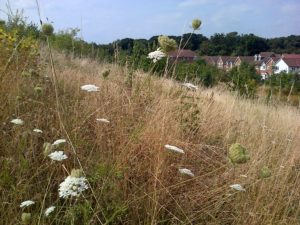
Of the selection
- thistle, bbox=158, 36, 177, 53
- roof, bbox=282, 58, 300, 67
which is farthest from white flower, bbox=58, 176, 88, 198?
roof, bbox=282, 58, 300, 67

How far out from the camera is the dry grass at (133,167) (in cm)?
184

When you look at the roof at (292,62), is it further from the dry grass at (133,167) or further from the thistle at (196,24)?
the thistle at (196,24)

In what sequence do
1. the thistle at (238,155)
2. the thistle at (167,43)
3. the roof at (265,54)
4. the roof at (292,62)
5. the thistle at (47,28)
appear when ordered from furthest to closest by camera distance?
1. the roof at (292,62)
2. the roof at (265,54)
3. the thistle at (167,43)
4. the thistle at (47,28)
5. the thistle at (238,155)

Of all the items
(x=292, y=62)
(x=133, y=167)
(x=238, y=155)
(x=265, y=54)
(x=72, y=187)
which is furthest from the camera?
(x=292, y=62)

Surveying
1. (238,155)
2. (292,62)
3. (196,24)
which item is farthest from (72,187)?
(292,62)

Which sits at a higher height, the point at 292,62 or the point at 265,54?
the point at 265,54

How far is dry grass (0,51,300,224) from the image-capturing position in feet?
6.04

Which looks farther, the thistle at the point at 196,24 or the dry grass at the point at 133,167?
the thistle at the point at 196,24

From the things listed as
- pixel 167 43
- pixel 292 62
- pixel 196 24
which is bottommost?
pixel 292 62

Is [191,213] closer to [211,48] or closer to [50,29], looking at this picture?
[50,29]

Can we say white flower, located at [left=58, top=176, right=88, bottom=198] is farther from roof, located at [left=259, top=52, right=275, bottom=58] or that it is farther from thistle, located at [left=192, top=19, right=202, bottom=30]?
roof, located at [left=259, top=52, right=275, bottom=58]

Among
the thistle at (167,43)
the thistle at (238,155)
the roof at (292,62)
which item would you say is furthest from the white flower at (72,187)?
the roof at (292,62)

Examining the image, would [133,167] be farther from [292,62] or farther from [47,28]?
[292,62]

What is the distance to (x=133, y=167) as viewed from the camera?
7.32 feet
